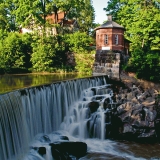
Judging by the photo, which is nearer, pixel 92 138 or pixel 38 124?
pixel 38 124

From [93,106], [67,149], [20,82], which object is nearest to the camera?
[67,149]

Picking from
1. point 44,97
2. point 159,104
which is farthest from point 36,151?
point 159,104

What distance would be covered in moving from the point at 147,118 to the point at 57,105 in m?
5.51

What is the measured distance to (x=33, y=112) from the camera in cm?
1299

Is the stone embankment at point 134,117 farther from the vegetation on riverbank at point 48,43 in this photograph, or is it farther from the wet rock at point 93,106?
the vegetation on riverbank at point 48,43

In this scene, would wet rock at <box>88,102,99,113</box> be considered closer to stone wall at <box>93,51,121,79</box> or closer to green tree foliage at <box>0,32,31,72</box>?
stone wall at <box>93,51,121,79</box>

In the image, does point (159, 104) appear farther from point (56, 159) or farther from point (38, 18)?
point (38, 18)

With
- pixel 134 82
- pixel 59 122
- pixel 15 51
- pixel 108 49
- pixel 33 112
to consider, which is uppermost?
pixel 15 51

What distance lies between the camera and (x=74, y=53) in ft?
104

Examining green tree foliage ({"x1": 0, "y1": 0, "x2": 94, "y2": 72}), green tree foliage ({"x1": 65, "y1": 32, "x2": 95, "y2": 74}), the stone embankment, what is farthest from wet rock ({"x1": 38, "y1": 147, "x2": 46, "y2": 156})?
green tree foliage ({"x1": 0, "y1": 0, "x2": 94, "y2": 72})

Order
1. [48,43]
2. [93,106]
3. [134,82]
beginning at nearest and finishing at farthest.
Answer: [93,106], [134,82], [48,43]

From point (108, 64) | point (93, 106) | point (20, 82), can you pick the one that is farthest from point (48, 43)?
point (93, 106)

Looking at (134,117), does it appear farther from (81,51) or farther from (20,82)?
(81,51)

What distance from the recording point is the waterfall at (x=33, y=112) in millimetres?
10594
